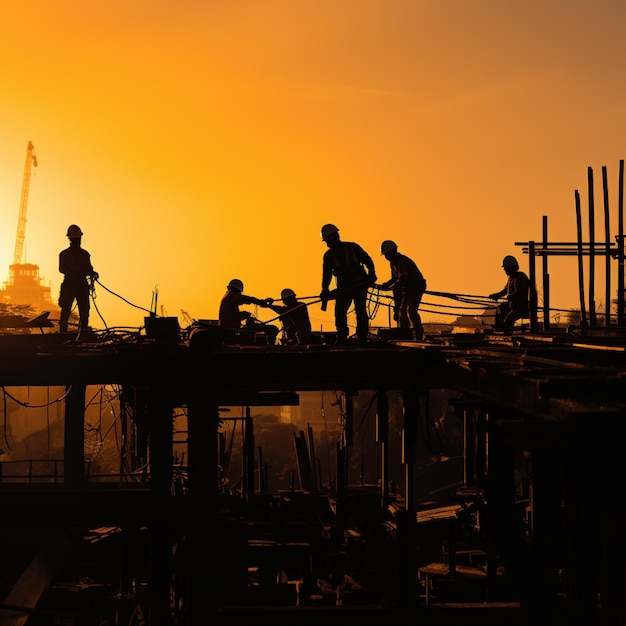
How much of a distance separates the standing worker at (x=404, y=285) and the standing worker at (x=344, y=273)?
237 cm

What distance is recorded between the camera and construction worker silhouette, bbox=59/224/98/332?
64.1ft

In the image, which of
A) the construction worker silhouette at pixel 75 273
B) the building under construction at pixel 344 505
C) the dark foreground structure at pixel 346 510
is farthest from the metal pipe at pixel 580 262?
the construction worker silhouette at pixel 75 273

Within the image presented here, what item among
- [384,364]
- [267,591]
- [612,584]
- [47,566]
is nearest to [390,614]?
[384,364]

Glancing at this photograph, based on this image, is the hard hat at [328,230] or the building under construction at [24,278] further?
the building under construction at [24,278]

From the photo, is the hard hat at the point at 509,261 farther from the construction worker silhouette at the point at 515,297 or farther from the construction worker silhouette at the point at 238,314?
the construction worker silhouette at the point at 238,314

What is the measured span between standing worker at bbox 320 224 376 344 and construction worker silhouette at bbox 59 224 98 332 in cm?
632

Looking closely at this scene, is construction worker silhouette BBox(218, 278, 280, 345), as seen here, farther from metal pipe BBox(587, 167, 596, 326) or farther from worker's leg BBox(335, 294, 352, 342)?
metal pipe BBox(587, 167, 596, 326)

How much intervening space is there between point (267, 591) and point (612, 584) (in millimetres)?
11530

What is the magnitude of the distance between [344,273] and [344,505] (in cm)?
718

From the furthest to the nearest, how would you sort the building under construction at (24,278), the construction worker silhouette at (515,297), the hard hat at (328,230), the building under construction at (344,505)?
the building under construction at (24,278), the construction worker silhouette at (515,297), the hard hat at (328,230), the building under construction at (344,505)

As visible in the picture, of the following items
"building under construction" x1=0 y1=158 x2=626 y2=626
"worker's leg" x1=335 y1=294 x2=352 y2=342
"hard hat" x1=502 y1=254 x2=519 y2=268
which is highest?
"hard hat" x1=502 y1=254 x2=519 y2=268

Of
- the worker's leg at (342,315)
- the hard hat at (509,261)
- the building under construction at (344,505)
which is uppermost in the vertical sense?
the hard hat at (509,261)

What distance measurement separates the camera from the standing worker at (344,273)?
1520cm

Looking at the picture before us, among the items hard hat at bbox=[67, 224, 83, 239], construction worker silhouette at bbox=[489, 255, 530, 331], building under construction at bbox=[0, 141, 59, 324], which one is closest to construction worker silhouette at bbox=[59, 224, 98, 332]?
hard hat at bbox=[67, 224, 83, 239]
